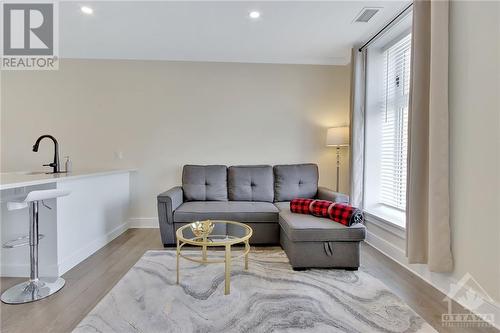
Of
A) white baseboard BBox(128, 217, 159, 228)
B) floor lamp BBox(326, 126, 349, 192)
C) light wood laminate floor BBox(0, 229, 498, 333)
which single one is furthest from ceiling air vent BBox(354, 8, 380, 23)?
white baseboard BBox(128, 217, 159, 228)

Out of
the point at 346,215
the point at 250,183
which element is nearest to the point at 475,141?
the point at 346,215

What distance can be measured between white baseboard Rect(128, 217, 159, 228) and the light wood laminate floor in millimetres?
794

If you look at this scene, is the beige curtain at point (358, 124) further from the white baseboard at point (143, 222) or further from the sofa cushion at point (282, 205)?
the white baseboard at point (143, 222)

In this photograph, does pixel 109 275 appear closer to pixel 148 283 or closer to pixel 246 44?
pixel 148 283

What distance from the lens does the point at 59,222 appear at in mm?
2242

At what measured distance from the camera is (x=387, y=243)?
8.97 feet

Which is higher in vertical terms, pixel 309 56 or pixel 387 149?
pixel 309 56

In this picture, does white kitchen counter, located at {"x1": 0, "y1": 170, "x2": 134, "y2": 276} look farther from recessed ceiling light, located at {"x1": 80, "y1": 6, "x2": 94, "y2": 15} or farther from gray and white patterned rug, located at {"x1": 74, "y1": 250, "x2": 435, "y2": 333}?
recessed ceiling light, located at {"x1": 80, "y1": 6, "x2": 94, "y2": 15}

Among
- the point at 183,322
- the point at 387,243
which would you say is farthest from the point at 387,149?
the point at 183,322

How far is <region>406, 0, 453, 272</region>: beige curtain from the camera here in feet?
6.01

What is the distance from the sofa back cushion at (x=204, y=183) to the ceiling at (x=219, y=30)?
1.59m

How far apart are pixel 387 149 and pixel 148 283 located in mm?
2879

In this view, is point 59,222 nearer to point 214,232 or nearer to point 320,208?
point 214,232

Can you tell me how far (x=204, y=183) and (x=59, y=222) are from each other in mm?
1623
